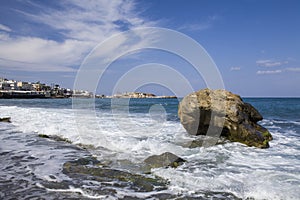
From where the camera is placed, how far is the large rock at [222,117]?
29.1ft

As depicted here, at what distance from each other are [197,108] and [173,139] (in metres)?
1.65

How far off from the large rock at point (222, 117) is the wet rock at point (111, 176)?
200 inches

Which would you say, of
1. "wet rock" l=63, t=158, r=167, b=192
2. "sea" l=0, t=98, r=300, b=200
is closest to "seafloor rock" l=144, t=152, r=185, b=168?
"sea" l=0, t=98, r=300, b=200

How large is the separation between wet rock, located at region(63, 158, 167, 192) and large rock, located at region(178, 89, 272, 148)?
509 centimetres

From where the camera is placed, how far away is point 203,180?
4887 millimetres

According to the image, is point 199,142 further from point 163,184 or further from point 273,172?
point 163,184

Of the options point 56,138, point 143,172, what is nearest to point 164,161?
point 143,172

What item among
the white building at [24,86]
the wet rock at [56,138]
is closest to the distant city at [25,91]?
the white building at [24,86]

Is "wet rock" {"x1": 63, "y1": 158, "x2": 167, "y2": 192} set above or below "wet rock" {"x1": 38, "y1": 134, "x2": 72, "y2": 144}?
above

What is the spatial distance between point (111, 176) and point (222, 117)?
18.9 feet

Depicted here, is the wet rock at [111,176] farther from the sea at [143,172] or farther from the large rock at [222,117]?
the large rock at [222,117]

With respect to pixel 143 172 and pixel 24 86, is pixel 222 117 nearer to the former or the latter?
pixel 143 172

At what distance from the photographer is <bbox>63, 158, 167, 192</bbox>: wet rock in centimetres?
458

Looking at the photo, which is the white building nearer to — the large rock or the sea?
the sea
